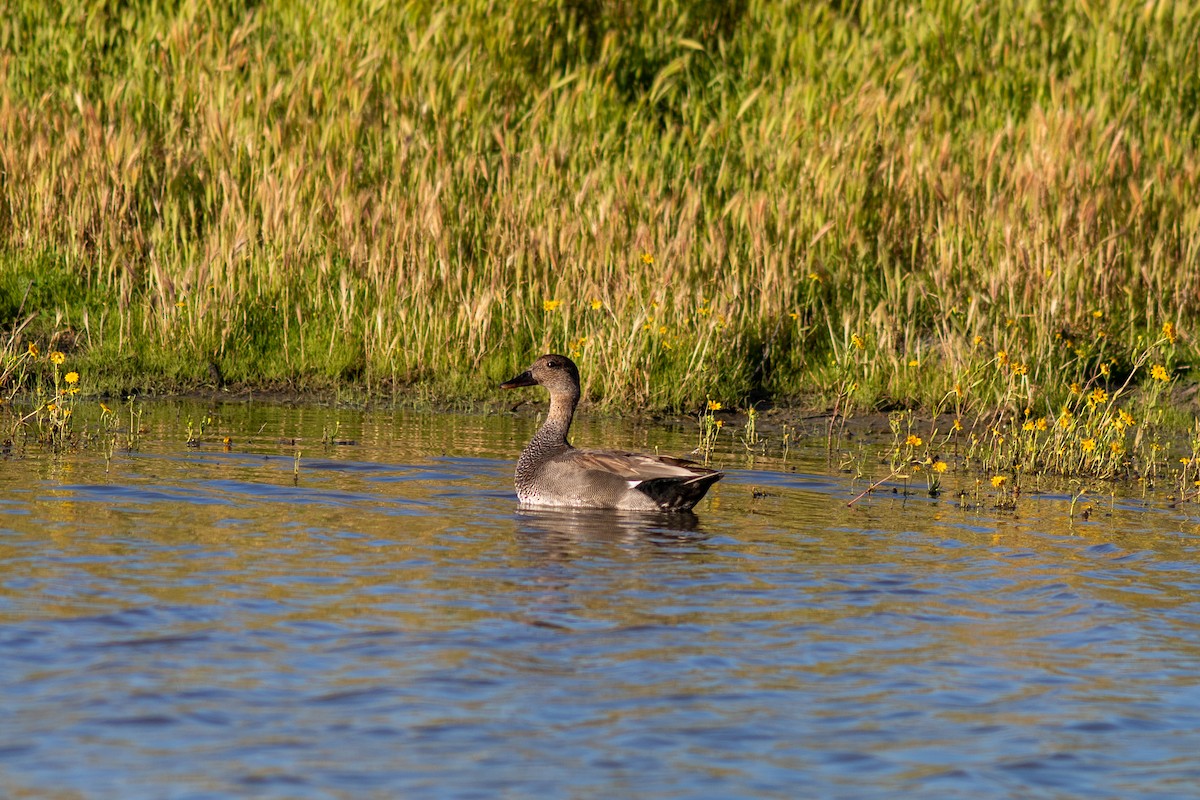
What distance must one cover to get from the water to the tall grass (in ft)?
12.0

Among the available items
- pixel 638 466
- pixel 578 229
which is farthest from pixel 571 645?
pixel 578 229

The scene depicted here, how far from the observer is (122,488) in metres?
8.63

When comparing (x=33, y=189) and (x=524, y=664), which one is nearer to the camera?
(x=524, y=664)

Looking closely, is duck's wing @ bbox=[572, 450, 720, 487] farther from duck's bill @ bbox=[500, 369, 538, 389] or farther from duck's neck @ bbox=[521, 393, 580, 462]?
duck's bill @ bbox=[500, 369, 538, 389]

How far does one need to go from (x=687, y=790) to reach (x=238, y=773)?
1225 mm

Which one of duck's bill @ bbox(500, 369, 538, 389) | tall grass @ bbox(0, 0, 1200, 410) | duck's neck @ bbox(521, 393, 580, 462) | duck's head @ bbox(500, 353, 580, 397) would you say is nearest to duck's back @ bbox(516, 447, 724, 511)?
duck's neck @ bbox(521, 393, 580, 462)

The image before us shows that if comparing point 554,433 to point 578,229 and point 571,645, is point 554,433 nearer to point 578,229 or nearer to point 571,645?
point 578,229

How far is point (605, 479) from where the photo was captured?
29.7ft

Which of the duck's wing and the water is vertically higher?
the duck's wing

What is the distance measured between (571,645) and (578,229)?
761cm

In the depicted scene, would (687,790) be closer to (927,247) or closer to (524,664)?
(524,664)

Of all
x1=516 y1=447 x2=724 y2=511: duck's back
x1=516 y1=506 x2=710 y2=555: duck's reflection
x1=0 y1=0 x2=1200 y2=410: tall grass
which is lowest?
x1=516 y1=506 x2=710 y2=555: duck's reflection

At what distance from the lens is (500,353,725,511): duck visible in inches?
341

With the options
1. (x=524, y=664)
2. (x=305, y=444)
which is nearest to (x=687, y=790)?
(x=524, y=664)
